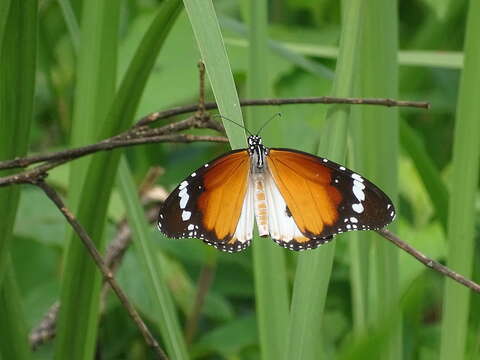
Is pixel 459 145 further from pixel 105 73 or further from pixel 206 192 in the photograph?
pixel 105 73

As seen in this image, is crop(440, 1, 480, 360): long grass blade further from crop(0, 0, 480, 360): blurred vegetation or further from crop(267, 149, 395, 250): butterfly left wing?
crop(0, 0, 480, 360): blurred vegetation

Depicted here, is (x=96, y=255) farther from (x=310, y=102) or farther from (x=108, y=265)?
(x=108, y=265)

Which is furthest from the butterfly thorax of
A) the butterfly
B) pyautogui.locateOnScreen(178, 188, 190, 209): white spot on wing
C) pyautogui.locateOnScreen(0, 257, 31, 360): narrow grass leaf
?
pyautogui.locateOnScreen(0, 257, 31, 360): narrow grass leaf

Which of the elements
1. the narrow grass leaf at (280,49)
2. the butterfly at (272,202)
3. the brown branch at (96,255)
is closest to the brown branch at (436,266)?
the butterfly at (272,202)

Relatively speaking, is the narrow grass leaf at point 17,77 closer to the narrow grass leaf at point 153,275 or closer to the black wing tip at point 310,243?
the narrow grass leaf at point 153,275

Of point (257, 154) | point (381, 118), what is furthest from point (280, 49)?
point (381, 118)

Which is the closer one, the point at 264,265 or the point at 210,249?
the point at 264,265
